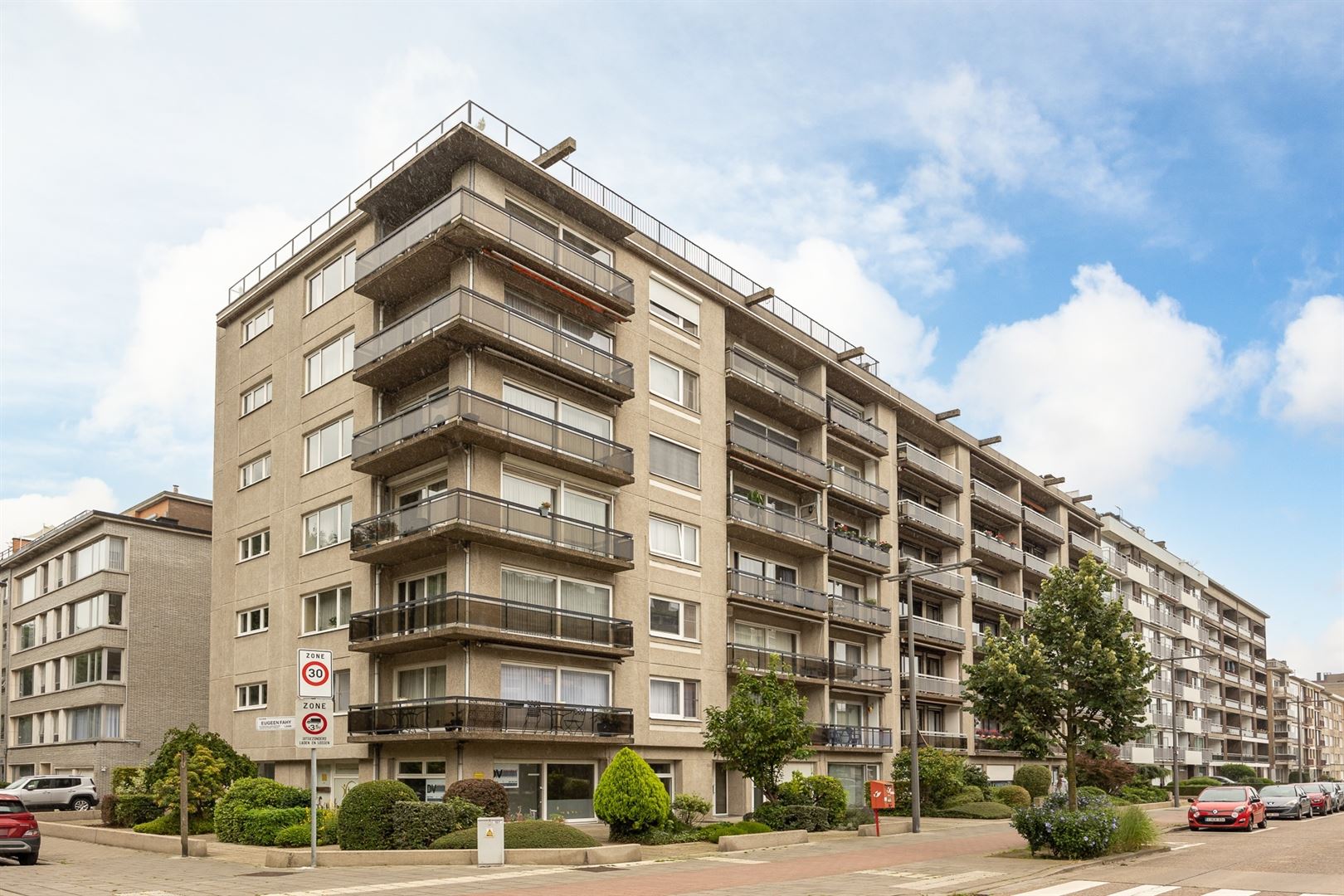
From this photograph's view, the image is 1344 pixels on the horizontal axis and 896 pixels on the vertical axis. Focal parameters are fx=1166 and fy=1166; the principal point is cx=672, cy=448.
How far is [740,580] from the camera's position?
40.4m

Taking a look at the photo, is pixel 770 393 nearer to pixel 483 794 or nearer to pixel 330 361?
pixel 330 361

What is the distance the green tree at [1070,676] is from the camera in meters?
28.8

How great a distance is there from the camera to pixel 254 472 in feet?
136

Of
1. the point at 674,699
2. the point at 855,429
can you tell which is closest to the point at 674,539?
the point at 674,699

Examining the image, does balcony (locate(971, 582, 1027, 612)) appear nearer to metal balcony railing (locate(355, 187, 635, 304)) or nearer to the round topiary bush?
metal balcony railing (locate(355, 187, 635, 304))

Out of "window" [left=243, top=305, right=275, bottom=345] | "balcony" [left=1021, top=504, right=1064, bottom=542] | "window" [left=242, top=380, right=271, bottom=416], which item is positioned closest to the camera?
"window" [left=242, top=380, right=271, bottom=416]

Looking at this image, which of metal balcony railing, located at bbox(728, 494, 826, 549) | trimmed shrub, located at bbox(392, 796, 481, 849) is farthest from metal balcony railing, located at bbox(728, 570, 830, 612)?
trimmed shrub, located at bbox(392, 796, 481, 849)

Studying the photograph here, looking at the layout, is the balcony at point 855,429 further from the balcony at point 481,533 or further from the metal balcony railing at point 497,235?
the balcony at point 481,533

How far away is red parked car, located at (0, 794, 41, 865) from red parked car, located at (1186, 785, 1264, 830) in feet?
109

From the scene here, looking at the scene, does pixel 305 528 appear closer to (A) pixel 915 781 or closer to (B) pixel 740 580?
(B) pixel 740 580

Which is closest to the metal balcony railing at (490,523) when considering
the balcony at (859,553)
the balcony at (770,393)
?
the balcony at (770,393)

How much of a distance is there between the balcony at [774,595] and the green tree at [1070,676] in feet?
37.7

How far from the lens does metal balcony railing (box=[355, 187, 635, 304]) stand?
31.6 meters

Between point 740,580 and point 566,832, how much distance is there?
15.6 meters
